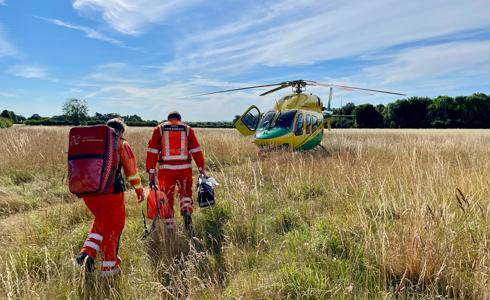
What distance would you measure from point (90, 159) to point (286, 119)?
8.90m

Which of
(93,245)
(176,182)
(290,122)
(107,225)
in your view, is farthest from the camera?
(290,122)

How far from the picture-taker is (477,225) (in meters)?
3.13

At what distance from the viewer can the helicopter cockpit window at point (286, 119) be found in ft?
37.2

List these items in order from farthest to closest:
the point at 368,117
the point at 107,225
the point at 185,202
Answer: the point at 368,117, the point at 185,202, the point at 107,225

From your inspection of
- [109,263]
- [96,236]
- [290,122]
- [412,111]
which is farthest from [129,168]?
[412,111]

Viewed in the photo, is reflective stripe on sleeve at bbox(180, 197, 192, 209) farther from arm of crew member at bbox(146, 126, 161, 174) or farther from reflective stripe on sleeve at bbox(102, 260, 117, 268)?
reflective stripe on sleeve at bbox(102, 260, 117, 268)

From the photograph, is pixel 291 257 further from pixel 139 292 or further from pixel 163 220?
pixel 163 220

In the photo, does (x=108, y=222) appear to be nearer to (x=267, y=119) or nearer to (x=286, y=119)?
(x=286, y=119)

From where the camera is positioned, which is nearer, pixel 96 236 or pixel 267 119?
pixel 96 236

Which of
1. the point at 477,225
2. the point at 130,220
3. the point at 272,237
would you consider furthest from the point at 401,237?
the point at 130,220

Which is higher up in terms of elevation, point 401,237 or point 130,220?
point 401,237

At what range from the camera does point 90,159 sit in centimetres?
312

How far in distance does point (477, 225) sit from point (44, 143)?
12030 millimetres

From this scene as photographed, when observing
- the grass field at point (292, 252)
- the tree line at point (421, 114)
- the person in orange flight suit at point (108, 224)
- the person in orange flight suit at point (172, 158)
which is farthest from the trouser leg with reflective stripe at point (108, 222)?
the tree line at point (421, 114)
